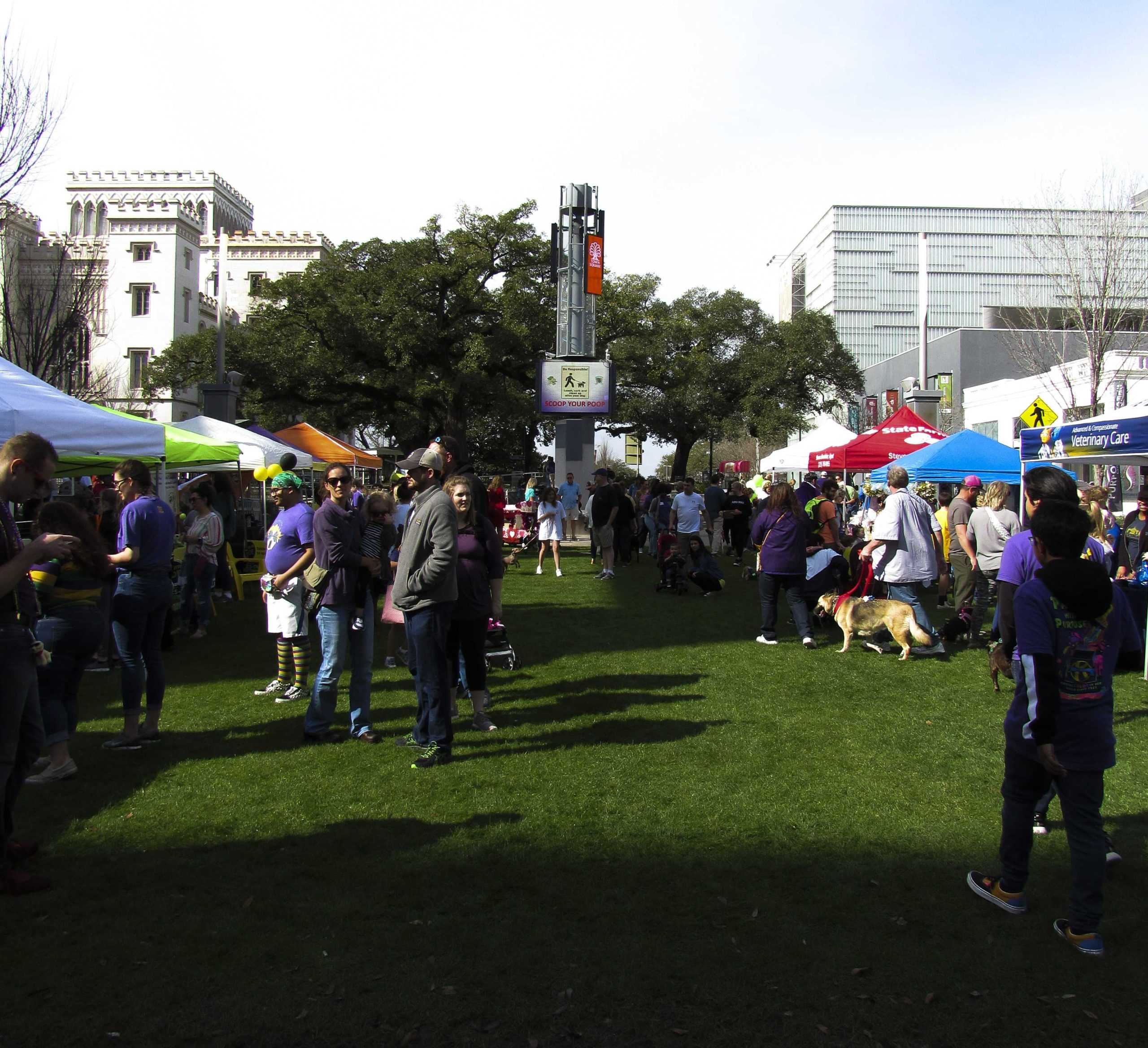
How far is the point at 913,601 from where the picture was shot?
9.41 meters

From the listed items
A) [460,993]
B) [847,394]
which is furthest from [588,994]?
[847,394]

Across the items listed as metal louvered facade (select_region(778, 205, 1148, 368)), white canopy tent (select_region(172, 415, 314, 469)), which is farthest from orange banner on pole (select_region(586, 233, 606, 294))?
metal louvered facade (select_region(778, 205, 1148, 368))

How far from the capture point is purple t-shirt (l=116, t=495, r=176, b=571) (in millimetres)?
6031

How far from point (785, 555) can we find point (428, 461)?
495 cm

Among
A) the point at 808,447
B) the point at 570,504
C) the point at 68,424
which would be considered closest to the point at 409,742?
the point at 68,424

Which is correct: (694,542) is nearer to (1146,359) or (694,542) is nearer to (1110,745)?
(1110,745)

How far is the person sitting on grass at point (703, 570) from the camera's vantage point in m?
14.8

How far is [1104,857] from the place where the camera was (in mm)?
3480

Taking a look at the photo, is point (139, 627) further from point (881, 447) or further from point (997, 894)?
point (881, 447)

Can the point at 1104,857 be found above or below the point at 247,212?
below

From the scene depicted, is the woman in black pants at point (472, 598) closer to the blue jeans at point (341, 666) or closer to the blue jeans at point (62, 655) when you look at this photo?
the blue jeans at point (341, 666)

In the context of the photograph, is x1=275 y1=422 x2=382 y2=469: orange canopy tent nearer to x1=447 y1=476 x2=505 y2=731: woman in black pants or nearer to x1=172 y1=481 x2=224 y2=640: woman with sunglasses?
x1=172 y1=481 x2=224 y2=640: woman with sunglasses

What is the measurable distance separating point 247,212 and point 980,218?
80.6 m

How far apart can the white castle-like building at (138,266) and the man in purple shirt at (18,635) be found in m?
23.0
